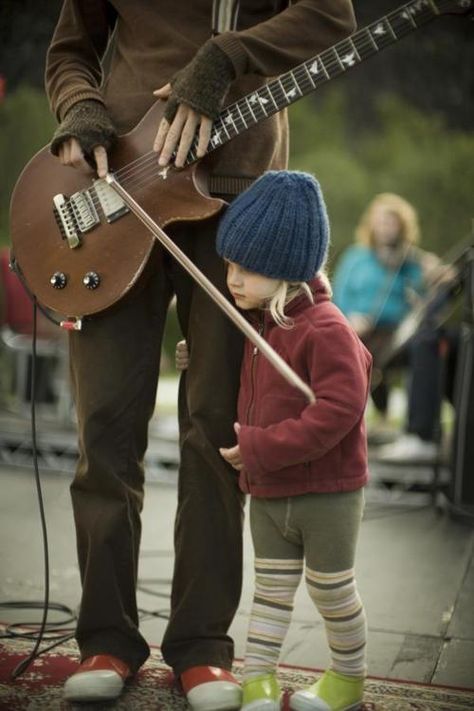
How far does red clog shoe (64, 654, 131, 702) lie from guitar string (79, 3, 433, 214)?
3.05 ft

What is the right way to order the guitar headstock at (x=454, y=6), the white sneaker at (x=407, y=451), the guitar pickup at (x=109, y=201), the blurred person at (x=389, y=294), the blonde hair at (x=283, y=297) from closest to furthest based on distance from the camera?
the guitar headstock at (x=454, y=6)
the blonde hair at (x=283, y=297)
the guitar pickup at (x=109, y=201)
the white sneaker at (x=407, y=451)
the blurred person at (x=389, y=294)

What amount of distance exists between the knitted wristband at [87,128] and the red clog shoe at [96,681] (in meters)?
1.03

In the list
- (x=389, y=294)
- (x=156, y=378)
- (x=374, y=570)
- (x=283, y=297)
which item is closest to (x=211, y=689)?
(x=156, y=378)

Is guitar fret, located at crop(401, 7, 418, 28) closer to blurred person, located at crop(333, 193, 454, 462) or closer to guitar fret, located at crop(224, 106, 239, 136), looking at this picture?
guitar fret, located at crop(224, 106, 239, 136)

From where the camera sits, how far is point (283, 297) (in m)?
2.02

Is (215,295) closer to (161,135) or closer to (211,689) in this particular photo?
(161,135)

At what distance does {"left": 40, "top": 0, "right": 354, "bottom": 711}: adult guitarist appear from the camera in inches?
82.9

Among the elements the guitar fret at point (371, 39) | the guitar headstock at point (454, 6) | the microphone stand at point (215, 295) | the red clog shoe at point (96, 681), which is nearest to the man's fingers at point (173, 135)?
the microphone stand at point (215, 295)

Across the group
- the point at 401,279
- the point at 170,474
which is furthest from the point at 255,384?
the point at 401,279

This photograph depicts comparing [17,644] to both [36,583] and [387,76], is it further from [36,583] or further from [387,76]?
[387,76]

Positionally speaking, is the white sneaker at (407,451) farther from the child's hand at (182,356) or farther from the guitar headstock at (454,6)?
the guitar headstock at (454,6)

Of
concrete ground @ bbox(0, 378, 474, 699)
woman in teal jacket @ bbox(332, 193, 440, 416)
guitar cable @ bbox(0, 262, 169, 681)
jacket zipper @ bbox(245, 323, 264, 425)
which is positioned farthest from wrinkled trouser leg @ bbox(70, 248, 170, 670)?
woman in teal jacket @ bbox(332, 193, 440, 416)

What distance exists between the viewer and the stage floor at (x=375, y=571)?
2.59 metres

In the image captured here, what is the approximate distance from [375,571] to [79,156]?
182 cm
